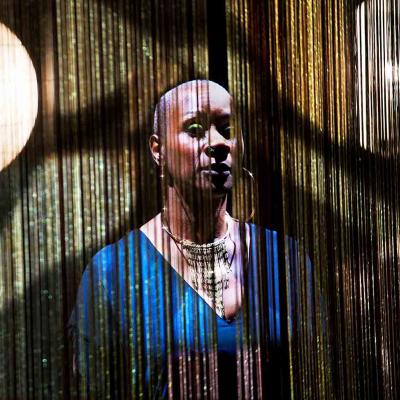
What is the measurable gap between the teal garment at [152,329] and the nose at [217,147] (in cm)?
33

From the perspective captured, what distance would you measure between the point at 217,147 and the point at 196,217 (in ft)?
0.98

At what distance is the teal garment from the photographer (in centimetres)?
282

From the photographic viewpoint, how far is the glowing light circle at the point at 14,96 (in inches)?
109

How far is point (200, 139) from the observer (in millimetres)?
2980

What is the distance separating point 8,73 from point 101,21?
0.41 meters

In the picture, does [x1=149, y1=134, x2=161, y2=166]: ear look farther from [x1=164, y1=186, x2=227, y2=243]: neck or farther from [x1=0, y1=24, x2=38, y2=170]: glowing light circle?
[x1=0, y1=24, x2=38, y2=170]: glowing light circle

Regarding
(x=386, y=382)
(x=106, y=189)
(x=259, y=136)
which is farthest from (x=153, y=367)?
(x=386, y=382)

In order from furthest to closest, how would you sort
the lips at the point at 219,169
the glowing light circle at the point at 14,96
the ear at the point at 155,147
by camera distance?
the lips at the point at 219,169
the ear at the point at 155,147
the glowing light circle at the point at 14,96

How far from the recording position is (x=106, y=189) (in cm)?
284

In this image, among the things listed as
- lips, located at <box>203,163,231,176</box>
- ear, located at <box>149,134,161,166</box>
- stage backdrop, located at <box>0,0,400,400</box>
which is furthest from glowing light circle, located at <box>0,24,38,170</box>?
lips, located at <box>203,163,231,176</box>

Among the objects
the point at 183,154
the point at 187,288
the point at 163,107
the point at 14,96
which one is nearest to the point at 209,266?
the point at 187,288

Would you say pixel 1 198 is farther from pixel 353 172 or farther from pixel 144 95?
pixel 353 172

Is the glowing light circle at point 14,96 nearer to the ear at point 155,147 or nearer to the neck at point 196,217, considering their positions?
the ear at point 155,147

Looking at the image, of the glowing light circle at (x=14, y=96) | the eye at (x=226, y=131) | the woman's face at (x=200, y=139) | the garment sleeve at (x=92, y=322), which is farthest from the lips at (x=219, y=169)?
the glowing light circle at (x=14, y=96)
